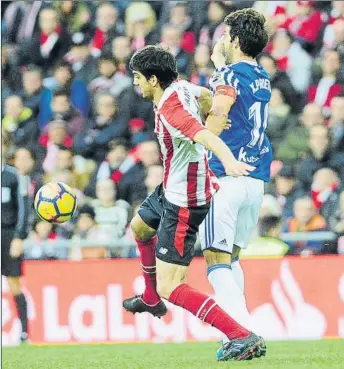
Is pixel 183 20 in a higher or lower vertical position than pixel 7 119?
higher

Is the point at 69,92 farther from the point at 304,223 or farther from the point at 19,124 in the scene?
the point at 304,223

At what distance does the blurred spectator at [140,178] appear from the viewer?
41.6 ft

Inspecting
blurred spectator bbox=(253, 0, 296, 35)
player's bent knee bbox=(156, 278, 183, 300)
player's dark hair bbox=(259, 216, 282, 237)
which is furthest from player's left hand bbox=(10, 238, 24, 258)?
player's bent knee bbox=(156, 278, 183, 300)

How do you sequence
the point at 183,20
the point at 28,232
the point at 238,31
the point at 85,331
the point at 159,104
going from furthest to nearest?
the point at 183,20, the point at 28,232, the point at 85,331, the point at 238,31, the point at 159,104

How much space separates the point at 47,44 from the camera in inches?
562

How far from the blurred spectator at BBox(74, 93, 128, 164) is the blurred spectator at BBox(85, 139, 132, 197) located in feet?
0.82

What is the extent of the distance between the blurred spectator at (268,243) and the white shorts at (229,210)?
4.27 metres

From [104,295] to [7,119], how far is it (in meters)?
3.48

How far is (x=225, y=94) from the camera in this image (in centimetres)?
695

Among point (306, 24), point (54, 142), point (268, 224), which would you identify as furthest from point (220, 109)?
point (54, 142)

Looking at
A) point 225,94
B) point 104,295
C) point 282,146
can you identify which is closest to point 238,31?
point 225,94

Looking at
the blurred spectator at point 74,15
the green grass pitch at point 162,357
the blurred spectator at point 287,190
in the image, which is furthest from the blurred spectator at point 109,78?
the green grass pitch at point 162,357

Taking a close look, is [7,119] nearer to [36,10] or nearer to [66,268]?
[36,10]

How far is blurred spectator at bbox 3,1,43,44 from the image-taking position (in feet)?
47.1
